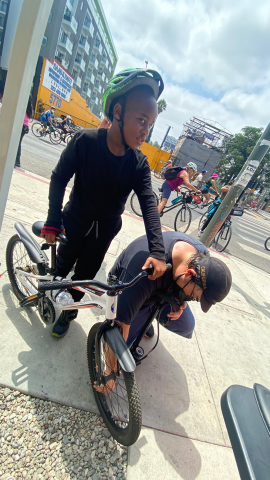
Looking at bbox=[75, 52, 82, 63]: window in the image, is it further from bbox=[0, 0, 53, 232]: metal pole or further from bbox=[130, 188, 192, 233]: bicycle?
bbox=[0, 0, 53, 232]: metal pole

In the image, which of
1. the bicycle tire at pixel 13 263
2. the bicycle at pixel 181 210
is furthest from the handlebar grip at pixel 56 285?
the bicycle at pixel 181 210

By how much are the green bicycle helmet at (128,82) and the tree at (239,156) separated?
3806cm

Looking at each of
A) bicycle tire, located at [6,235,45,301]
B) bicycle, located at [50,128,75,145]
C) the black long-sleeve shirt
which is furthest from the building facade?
the black long-sleeve shirt

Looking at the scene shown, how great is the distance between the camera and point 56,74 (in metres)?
21.2

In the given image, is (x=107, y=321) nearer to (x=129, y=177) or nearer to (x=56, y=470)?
(x=56, y=470)

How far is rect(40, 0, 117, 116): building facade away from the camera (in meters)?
28.5

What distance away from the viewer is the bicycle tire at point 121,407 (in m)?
1.30

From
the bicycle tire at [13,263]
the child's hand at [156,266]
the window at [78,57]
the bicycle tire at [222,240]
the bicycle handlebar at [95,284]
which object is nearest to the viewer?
the bicycle handlebar at [95,284]

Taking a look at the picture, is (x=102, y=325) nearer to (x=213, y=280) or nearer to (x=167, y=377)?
(x=213, y=280)

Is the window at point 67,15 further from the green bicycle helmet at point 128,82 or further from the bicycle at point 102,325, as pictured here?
the bicycle at point 102,325

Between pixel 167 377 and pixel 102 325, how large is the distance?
39.4 inches

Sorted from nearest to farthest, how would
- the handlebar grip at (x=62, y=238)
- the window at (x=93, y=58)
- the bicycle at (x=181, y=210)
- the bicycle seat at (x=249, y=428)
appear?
the bicycle seat at (x=249, y=428) < the handlebar grip at (x=62, y=238) < the bicycle at (x=181, y=210) < the window at (x=93, y=58)

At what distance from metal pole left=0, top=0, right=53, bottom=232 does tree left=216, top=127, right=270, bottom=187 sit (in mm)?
38977

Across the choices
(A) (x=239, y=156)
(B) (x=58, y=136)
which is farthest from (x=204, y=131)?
(B) (x=58, y=136)
